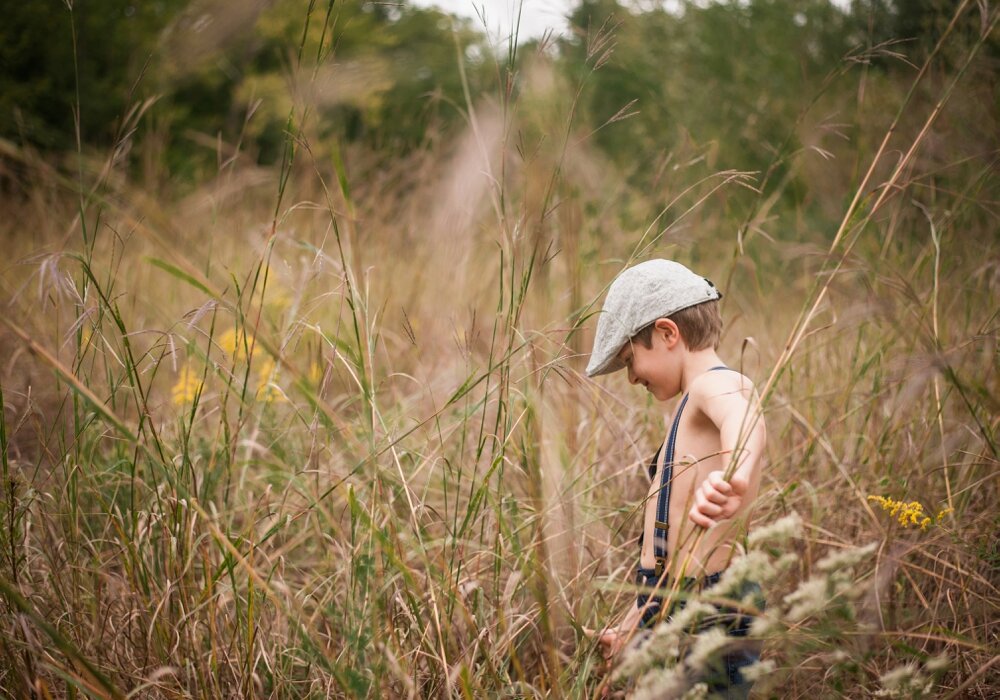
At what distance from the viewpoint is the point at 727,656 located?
4.51 ft

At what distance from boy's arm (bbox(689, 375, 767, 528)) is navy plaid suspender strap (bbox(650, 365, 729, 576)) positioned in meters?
0.09

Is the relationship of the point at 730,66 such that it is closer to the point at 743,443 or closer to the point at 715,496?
the point at 743,443

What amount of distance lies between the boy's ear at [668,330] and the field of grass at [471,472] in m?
0.17

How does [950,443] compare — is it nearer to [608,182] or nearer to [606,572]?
[606,572]

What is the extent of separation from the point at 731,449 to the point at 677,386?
32cm

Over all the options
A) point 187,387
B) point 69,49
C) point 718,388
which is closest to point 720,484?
point 718,388

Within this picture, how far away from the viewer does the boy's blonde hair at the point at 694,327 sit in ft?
4.89

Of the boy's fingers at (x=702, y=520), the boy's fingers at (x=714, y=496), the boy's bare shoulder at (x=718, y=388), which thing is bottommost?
the boy's fingers at (x=702, y=520)

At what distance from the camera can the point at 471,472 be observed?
192 cm

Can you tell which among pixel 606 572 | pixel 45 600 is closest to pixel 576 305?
pixel 606 572

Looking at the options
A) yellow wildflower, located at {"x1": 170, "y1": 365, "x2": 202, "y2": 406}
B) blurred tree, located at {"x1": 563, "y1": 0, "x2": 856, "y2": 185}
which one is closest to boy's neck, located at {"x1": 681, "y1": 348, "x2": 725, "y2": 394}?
yellow wildflower, located at {"x1": 170, "y1": 365, "x2": 202, "y2": 406}

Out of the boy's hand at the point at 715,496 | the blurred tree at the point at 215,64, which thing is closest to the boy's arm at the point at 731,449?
the boy's hand at the point at 715,496

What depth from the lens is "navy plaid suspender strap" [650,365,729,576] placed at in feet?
4.67

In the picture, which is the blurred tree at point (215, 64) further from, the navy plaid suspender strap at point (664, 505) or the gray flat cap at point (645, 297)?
the navy plaid suspender strap at point (664, 505)
